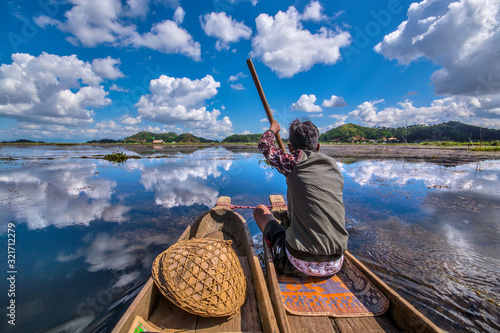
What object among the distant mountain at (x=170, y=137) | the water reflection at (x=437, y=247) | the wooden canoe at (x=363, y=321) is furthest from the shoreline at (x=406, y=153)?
the distant mountain at (x=170, y=137)

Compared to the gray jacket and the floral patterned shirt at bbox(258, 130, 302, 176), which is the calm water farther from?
the floral patterned shirt at bbox(258, 130, 302, 176)

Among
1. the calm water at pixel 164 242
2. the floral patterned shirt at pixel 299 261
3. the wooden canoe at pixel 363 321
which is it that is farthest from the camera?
the calm water at pixel 164 242

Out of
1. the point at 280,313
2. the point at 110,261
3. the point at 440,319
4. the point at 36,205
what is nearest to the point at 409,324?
the point at 280,313

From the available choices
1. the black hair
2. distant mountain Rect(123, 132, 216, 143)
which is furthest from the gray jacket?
distant mountain Rect(123, 132, 216, 143)

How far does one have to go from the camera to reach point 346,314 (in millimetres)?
2152

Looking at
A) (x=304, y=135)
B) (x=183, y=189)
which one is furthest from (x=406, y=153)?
(x=304, y=135)

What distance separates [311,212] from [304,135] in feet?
3.33

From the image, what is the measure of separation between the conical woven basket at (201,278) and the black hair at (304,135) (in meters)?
1.66

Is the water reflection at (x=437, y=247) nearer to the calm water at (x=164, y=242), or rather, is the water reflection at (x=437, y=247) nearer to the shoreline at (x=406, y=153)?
the calm water at (x=164, y=242)

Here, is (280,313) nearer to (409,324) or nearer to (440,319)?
(409,324)

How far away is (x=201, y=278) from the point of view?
82.3 inches

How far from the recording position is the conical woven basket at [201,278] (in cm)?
197

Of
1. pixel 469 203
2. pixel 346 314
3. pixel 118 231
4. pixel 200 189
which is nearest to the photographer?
pixel 346 314

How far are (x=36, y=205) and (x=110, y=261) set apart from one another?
5552mm
